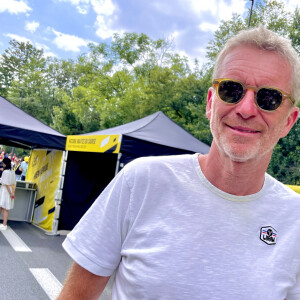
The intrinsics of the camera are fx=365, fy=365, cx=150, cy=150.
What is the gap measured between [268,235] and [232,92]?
48 cm

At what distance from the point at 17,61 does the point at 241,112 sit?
185 ft

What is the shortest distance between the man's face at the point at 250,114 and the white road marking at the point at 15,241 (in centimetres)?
663

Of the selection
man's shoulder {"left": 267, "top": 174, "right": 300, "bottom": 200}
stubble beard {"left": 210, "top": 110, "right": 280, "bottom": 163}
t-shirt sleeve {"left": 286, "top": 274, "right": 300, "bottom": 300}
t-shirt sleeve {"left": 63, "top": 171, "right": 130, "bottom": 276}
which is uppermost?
stubble beard {"left": 210, "top": 110, "right": 280, "bottom": 163}

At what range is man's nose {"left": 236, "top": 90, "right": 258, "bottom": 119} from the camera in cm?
121

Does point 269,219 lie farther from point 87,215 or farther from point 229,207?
point 87,215

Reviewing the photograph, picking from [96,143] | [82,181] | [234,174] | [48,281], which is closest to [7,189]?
[82,181]

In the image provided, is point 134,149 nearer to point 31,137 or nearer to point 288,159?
point 31,137

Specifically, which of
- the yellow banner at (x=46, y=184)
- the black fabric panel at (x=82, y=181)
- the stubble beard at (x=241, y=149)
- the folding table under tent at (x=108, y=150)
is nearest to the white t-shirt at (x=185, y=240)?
the stubble beard at (x=241, y=149)

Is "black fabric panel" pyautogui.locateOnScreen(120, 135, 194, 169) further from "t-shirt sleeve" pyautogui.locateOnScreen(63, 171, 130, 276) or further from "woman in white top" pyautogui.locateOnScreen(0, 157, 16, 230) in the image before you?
"t-shirt sleeve" pyautogui.locateOnScreen(63, 171, 130, 276)

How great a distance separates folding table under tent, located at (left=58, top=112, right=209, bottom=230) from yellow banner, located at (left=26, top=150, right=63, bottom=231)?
0.43m

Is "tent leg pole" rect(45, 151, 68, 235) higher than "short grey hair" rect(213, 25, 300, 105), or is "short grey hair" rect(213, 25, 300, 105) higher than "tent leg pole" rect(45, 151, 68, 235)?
"short grey hair" rect(213, 25, 300, 105)

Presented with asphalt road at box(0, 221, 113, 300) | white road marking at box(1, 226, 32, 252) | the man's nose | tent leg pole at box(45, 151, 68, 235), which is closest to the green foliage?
tent leg pole at box(45, 151, 68, 235)

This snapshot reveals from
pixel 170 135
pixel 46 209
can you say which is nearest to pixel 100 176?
pixel 46 209

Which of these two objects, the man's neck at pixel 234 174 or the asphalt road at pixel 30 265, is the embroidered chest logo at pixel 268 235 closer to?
the man's neck at pixel 234 174
